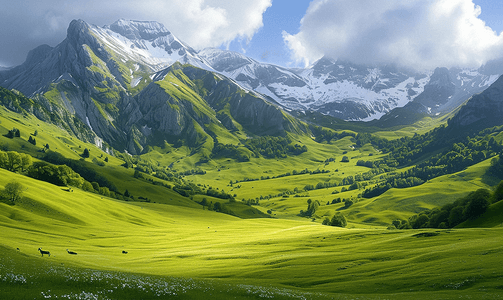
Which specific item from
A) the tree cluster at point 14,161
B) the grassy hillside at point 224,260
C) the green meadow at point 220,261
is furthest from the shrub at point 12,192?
the tree cluster at point 14,161

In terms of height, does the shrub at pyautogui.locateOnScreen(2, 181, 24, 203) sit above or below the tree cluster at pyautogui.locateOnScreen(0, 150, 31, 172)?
below

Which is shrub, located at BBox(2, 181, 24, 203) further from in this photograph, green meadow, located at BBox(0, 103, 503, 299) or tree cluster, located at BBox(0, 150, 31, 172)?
tree cluster, located at BBox(0, 150, 31, 172)

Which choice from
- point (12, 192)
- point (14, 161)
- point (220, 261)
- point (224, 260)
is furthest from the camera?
point (14, 161)

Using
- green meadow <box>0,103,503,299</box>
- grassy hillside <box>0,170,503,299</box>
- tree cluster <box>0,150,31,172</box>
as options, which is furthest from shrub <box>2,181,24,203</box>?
tree cluster <box>0,150,31,172</box>

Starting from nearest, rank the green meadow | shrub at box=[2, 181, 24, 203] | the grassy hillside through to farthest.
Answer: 1. the green meadow
2. the grassy hillside
3. shrub at box=[2, 181, 24, 203]

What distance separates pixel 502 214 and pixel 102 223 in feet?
402

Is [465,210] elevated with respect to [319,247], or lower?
elevated

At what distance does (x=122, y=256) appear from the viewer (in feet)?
220

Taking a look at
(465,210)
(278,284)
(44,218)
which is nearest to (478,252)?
(278,284)

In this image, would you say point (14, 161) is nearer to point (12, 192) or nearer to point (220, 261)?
point (12, 192)

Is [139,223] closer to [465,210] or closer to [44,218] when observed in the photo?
[44,218]

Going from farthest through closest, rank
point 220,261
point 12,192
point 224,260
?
1. point 12,192
2. point 224,260
3. point 220,261

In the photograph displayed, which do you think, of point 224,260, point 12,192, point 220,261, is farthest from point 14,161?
point 224,260

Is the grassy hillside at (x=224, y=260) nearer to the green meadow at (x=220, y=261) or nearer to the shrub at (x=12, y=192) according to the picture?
the green meadow at (x=220, y=261)
